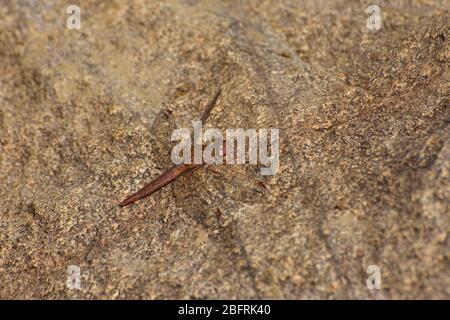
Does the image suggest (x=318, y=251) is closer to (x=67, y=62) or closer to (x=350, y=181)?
(x=350, y=181)

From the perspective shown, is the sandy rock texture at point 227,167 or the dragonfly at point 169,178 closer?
the sandy rock texture at point 227,167

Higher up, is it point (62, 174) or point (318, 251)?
point (62, 174)

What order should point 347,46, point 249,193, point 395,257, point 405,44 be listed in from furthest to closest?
point 347,46, point 405,44, point 249,193, point 395,257

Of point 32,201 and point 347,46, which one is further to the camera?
point 347,46

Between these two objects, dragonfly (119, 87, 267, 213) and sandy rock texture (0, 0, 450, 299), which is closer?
sandy rock texture (0, 0, 450, 299)
